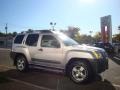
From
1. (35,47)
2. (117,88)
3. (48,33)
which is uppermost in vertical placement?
(48,33)

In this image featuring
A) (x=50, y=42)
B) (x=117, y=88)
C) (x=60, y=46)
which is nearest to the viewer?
(x=117, y=88)

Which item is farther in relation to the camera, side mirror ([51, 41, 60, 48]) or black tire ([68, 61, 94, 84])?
side mirror ([51, 41, 60, 48])

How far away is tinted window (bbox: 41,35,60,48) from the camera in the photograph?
797 cm

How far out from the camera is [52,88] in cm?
646

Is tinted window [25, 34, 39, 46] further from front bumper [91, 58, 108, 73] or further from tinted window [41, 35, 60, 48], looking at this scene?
front bumper [91, 58, 108, 73]

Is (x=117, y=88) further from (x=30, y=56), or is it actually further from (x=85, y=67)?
(x=30, y=56)

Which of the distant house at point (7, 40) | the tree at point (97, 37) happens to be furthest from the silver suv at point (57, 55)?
the tree at point (97, 37)

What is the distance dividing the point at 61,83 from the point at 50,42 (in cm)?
194

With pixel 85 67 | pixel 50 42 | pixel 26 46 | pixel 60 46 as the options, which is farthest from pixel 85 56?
pixel 26 46

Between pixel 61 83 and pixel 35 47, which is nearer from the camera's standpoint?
pixel 61 83

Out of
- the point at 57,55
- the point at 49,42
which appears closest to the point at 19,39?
the point at 49,42

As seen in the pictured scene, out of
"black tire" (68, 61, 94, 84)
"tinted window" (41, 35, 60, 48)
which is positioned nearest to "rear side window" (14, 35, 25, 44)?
"tinted window" (41, 35, 60, 48)

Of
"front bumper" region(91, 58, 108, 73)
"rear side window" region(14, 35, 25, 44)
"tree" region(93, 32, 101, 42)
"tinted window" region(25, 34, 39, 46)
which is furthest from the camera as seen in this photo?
"tree" region(93, 32, 101, 42)

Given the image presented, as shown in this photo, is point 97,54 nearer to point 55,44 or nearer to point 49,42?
point 55,44
